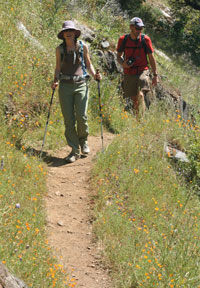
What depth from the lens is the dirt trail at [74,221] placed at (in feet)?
15.3

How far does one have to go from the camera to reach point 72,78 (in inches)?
268

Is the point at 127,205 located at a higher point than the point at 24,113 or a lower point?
lower

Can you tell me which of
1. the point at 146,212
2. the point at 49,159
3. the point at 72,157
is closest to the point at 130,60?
the point at 72,157

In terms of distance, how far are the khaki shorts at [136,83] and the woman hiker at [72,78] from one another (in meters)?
1.60

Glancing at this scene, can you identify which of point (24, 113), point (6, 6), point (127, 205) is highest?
point (6, 6)

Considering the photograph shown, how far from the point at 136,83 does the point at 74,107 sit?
1748 mm

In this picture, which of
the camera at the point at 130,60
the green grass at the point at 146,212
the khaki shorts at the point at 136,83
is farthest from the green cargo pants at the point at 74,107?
the khaki shorts at the point at 136,83

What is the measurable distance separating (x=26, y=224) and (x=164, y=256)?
140 cm

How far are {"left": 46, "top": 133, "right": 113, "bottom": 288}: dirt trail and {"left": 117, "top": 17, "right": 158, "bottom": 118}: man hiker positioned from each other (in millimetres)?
1595

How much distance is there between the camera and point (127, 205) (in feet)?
19.4

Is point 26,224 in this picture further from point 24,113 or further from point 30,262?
point 24,113

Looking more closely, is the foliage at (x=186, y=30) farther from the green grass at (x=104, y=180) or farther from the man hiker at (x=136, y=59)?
the man hiker at (x=136, y=59)

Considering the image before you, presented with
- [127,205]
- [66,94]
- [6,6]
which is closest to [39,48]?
[6,6]

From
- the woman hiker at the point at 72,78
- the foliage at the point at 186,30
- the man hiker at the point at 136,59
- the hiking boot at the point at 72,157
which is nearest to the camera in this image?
the woman hiker at the point at 72,78
